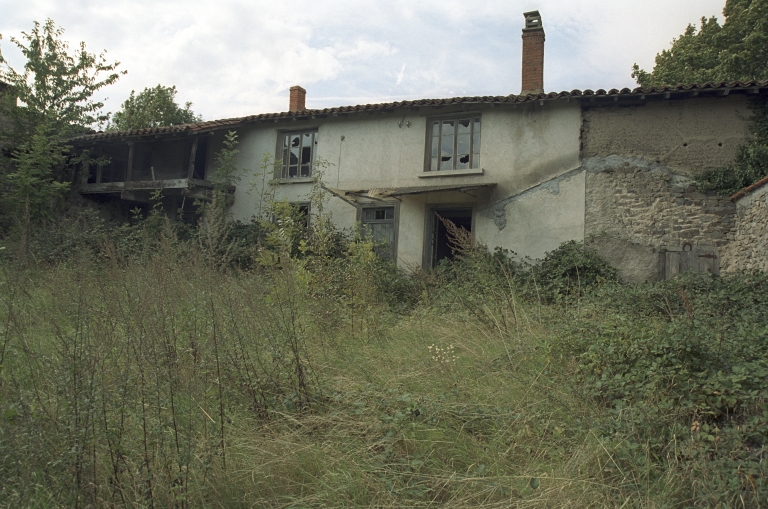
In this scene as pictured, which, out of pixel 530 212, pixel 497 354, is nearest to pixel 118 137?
pixel 530 212

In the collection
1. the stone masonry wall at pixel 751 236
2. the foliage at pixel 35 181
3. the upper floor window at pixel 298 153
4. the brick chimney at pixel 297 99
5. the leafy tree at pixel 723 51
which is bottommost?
the stone masonry wall at pixel 751 236

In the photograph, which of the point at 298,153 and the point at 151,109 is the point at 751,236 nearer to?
the point at 298,153

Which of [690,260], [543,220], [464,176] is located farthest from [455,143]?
[690,260]

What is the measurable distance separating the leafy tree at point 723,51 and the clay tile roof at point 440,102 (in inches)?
255

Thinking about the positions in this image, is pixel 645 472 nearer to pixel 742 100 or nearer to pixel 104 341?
pixel 104 341

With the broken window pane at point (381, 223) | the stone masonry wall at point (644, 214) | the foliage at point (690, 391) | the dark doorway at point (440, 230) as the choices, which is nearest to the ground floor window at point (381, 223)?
the broken window pane at point (381, 223)

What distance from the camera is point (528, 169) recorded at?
40.4ft

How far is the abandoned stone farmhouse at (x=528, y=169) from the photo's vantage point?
1095cm

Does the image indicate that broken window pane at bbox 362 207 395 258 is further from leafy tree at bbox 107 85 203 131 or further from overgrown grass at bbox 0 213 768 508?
leafy tree at bbox 107 85 203 131

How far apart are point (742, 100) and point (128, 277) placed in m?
11.5

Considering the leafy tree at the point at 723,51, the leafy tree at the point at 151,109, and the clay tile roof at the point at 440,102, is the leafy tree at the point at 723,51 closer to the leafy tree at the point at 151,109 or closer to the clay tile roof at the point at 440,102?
the clay tile roof at the point at 440,102

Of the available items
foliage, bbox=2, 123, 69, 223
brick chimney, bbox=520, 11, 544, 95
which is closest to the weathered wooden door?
brick chimney, bbox=520, 11, 544, 95

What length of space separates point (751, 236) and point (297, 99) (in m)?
12.5

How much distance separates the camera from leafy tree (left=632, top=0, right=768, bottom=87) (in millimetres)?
16609
